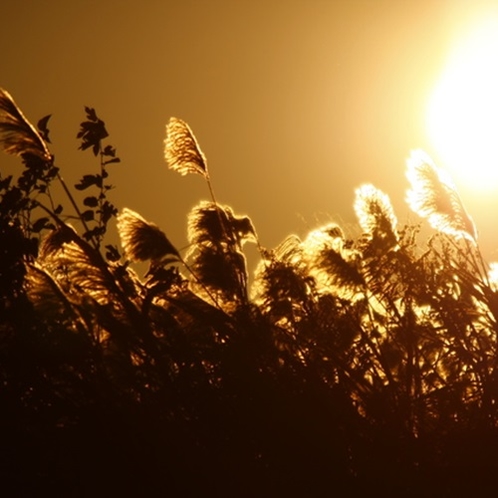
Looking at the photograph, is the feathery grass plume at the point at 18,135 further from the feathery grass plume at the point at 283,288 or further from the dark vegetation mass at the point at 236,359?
the feathery grass plume at the point at 283,288

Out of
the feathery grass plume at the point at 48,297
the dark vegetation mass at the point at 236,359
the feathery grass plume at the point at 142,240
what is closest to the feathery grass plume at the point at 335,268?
the dark vegetation mass at the point at 236,359

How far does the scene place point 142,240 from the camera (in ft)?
28.1

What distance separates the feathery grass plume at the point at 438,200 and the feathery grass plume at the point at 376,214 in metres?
0.25

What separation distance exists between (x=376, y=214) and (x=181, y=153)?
1771mm

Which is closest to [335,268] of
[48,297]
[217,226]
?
[217,226]

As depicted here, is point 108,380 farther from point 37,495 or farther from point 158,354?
point 37,495

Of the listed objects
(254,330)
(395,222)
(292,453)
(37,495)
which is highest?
(395,222)

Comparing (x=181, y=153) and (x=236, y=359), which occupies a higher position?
(x=181, y=153)

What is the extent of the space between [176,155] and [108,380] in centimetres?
281

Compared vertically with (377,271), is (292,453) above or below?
below

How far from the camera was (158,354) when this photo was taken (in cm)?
717

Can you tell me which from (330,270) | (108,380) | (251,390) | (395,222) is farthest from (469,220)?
(108,380)

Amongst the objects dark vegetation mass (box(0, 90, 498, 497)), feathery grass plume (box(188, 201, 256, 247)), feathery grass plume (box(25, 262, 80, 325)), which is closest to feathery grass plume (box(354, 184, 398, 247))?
dark vegetation mass (box(0, 90, 498, 497))

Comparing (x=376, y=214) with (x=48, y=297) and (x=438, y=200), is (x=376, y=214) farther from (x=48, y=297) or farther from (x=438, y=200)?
(x=48, y=297)
